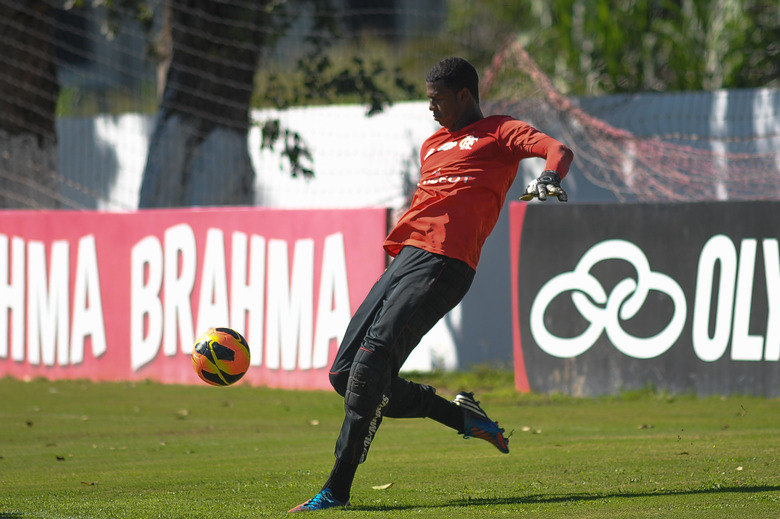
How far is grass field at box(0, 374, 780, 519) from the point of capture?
583 cm

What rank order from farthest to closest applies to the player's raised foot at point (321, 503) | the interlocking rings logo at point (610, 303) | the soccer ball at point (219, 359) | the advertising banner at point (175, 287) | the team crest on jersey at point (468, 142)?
the advertising banner at point (175, 287) < the interlocking rings logo at point (610, 303) < the soccer ball at point (219, 359) < the team crest on jersey at point (468, 142) < the player's raised foot at point (321, 503)

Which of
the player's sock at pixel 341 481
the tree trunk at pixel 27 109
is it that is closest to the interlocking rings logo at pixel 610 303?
the player's sock at pixel 341 481

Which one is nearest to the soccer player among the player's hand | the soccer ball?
the player's hand

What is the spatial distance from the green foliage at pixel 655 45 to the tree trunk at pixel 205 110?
12.3ft

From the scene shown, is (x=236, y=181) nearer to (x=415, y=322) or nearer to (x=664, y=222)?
(x=664, y=222)

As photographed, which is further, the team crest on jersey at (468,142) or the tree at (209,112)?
the tree at (209,112)

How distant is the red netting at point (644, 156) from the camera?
13289mm

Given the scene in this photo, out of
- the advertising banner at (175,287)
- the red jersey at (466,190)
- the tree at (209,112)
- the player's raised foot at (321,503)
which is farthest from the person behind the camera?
the tree at (209,112)

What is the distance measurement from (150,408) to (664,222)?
5050mm

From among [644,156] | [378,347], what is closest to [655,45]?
[644,156]

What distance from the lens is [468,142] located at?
6.11 metres

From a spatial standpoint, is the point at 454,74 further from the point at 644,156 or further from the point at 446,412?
the point at 644,156

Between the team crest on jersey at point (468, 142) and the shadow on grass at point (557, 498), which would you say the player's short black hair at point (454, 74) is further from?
the shadow on grass at point (557, 498)

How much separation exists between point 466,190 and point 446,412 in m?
1.20
